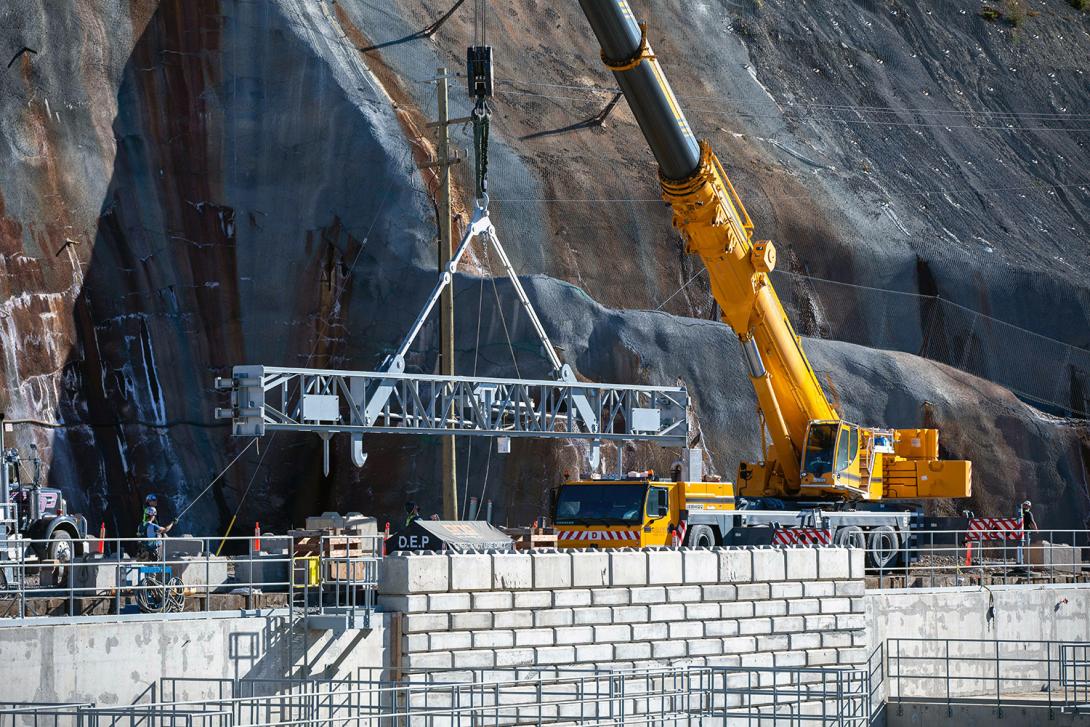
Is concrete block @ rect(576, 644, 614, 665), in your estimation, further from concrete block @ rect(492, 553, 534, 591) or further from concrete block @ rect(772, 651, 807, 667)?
concrete block @ rect(772, 651, 807, 667)

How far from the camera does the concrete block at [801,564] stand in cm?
2778

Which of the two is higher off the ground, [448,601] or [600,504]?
[600,504]

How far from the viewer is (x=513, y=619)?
75.8 ft

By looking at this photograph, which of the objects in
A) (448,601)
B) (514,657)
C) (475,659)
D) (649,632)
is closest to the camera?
(448,601)

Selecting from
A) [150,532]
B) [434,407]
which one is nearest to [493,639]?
[150,532]

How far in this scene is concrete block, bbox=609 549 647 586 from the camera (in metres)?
24.5

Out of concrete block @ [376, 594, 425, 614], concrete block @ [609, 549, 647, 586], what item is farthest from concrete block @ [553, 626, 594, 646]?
concrete block @ [376, 594, 425, 614]

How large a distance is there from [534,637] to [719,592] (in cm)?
426

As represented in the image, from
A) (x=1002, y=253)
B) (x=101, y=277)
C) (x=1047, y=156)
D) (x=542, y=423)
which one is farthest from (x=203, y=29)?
(x=1047, y=156)

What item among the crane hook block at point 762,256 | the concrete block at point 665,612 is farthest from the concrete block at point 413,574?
the crane hook block at point 762,256

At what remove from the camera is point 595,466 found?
42.3 m

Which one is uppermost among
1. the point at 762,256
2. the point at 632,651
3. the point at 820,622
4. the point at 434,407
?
the point at 762,256

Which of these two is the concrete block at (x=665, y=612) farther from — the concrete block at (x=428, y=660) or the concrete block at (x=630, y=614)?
the concrete block at (x=428, y=660)

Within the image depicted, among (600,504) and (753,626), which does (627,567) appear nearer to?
(753,626)
